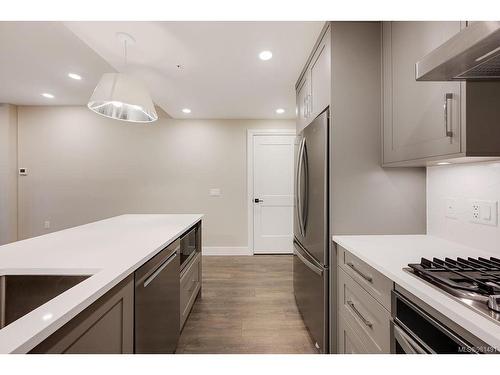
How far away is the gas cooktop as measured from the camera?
685 millimetres

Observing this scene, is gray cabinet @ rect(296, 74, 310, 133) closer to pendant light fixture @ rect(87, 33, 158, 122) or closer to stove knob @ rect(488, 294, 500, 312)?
pendant light fixture @ rect(87, 33, 158, 122)

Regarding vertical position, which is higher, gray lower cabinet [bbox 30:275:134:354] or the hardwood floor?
gray lower cabinet [bbox 30:275:134:354]

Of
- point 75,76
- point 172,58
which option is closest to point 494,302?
point 172,58

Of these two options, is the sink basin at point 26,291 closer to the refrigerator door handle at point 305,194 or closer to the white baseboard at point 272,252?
the refrigerator door handle at point 305,194

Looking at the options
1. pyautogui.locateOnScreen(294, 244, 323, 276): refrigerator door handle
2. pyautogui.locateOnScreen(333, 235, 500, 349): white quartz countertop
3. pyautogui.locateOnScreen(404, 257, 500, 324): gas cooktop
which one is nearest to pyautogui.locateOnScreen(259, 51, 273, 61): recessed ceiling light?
pyautogui.locateOnScreen(333, 235, 500, 349): white quartz countertop

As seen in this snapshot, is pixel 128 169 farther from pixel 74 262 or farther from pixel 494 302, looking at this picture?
pixel 494 302

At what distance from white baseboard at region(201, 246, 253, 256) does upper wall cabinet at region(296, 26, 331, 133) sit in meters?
2.60

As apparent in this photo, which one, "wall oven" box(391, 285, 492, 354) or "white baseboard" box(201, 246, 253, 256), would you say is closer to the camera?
"wall oven" box(391, 285, 492, 354)

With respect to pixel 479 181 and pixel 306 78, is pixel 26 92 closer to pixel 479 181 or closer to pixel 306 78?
pixel 306 78

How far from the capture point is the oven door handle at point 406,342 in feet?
2.68

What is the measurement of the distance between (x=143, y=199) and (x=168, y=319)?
3149 millimetres

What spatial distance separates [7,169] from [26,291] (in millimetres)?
4392

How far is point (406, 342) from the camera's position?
34.5 inches

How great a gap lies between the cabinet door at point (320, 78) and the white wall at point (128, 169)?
232 centimetres
